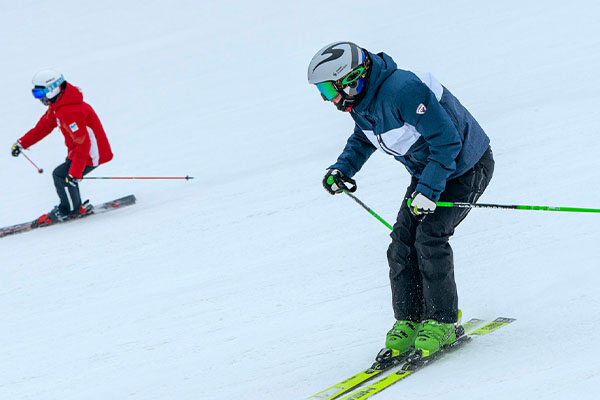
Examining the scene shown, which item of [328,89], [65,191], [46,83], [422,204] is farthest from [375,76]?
[65,191]

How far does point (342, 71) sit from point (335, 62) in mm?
58

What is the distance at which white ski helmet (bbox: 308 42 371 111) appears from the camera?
11.6 ft

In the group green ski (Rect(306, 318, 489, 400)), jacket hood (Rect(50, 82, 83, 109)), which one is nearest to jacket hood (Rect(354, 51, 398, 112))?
green ski (Rect(306, 318, 489, 400))

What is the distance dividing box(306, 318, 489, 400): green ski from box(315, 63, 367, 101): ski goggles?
55.9 inches

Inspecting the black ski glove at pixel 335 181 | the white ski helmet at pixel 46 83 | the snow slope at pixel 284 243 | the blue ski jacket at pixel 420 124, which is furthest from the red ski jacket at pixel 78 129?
the blue ski jacket at pixel 420 124

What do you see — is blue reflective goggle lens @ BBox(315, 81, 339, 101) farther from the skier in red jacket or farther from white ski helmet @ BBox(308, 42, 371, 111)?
the skier in red jacket

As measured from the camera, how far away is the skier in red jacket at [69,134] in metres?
8.38

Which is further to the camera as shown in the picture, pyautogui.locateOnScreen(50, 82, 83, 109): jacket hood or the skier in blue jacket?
pyautogui.locateOnScreen(50, 82, 83, 109): jacket hood

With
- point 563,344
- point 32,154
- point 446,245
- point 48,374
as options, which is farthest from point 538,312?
point 32,154

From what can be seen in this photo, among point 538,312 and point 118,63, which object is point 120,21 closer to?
point 118,63

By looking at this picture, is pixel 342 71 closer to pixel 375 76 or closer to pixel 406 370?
pixel 375 76

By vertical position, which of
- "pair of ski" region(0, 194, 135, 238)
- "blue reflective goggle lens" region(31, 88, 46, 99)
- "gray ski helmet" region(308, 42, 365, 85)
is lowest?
"gray ski helmet" region(308, 42, 365, 85)

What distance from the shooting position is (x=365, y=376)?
3793 millimetres

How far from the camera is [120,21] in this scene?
73.6ft
